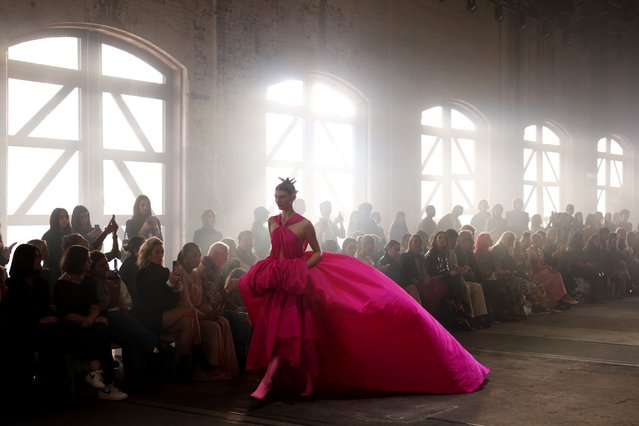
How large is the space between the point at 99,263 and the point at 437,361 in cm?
277

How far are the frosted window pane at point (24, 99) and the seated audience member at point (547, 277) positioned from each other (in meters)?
6.95

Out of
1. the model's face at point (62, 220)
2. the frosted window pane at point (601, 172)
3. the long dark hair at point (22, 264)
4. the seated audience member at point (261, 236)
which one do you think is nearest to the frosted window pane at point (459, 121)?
the frosted window pane at point (601, 172)

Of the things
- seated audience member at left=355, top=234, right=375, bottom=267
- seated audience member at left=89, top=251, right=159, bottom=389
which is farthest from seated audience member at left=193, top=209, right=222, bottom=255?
seated audience member at left=89, top=251, right=159, bottom=389

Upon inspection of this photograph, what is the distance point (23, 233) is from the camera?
9672mm

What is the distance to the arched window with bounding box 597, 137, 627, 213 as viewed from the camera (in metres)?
22.2

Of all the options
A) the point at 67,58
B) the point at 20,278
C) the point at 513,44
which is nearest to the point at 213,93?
the point at 67,58

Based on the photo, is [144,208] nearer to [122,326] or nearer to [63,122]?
[63,122]

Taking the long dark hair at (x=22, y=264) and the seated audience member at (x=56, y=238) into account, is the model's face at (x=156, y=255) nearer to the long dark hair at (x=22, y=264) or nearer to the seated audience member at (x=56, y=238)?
the long dark hair at (x=22, y=264)

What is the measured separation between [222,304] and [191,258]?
1.67 feet

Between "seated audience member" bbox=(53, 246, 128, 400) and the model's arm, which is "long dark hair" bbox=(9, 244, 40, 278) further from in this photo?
the model's arm

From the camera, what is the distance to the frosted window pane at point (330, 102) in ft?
44.5

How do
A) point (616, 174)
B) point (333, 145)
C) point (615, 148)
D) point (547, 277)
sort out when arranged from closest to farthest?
point (547, 277)
point (333, 145)
point (615, 148)
point (616, 174)

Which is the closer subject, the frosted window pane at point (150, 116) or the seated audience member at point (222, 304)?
the seated audience member at point (222, 304)

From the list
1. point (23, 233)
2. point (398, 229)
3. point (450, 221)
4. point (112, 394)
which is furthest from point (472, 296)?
point (23, 233)
